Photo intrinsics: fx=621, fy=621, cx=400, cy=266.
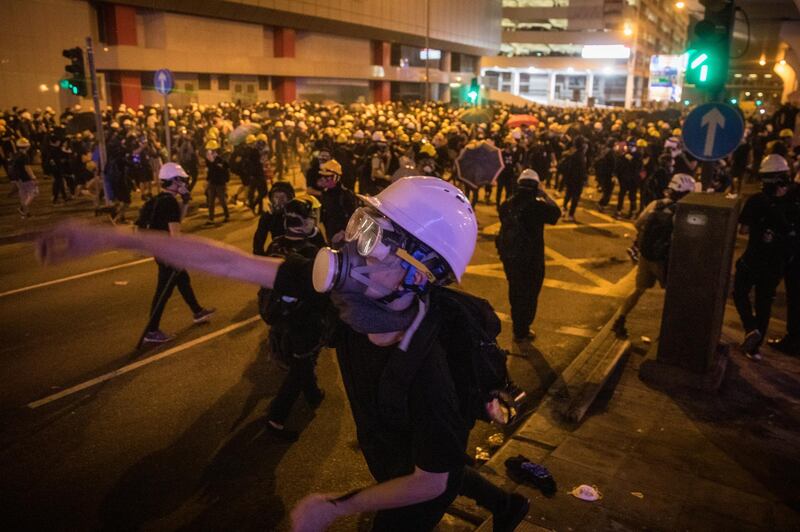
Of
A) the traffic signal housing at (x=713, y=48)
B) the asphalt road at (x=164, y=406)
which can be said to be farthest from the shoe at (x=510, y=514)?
the traffic signal housing at (x=713, y=48)

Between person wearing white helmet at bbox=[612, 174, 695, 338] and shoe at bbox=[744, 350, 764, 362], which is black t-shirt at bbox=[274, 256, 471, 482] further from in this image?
shoe at bbox=[744, 350, 764, 362]

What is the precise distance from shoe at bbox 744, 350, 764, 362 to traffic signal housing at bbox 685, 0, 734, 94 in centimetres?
306

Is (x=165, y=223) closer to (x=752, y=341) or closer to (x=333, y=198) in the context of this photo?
(x=333, y=198)

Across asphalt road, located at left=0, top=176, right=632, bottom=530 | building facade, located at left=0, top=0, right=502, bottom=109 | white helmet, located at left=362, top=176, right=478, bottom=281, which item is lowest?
asphalt road, located at left=0, top=176, right=632, bottom=530

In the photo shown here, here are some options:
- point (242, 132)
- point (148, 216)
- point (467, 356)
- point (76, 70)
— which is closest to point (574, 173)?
point (148, 216)

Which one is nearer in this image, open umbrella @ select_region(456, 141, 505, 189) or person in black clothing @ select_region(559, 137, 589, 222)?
open umbrella @ select_region(456, 141, 505, 189)

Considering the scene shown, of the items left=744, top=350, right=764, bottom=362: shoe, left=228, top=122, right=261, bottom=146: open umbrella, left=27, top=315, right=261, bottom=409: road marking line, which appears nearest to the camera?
left=27, top=315, right=261, bottom=409: road marking line

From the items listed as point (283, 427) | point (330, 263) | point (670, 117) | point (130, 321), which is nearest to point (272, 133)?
point (130, 321)

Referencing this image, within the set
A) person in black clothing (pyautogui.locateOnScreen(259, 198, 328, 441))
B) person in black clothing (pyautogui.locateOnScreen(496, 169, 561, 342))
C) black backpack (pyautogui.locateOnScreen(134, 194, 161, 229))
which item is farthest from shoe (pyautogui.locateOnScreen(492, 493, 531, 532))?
black backpack (pyautogui.locateOnScreen(134, 194, 161, 229))

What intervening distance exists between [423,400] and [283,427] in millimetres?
3199

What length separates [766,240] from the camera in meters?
6.34

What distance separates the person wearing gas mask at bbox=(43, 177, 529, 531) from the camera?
200 cm

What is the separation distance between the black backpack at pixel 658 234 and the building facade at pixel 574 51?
78.4 meters

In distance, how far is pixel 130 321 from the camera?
7.60 metres
